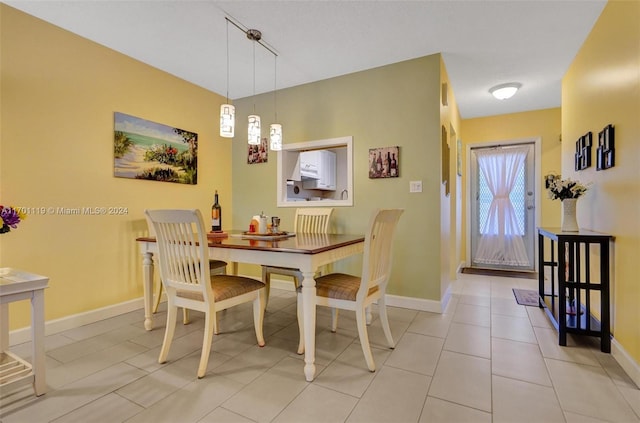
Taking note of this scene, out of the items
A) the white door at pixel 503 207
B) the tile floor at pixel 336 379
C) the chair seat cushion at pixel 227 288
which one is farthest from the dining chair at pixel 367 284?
the white door at pixel 503 207

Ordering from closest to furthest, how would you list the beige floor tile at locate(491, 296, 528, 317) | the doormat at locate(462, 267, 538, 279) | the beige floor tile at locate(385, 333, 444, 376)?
the beige floor tile at locate(385, 333, 444, 376) < the beige floor tile at locate(491, 296, 528, 317) < the doormat at locate(462, 267, 538, 279)

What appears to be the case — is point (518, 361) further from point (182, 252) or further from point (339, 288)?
point (182, 252)

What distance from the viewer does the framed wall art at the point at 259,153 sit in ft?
12.4

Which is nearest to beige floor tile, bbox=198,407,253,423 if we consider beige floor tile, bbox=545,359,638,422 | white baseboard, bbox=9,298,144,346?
beige floor tile, bbox=545,359,638,422

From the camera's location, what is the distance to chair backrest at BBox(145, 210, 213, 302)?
1688mm

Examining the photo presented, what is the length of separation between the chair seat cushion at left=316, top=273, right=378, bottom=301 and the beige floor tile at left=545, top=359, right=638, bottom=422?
107cm

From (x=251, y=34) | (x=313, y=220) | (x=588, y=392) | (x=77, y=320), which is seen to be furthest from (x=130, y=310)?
(x=588, y=392)

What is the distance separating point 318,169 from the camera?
5.02m

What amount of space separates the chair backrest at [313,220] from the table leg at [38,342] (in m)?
1.92

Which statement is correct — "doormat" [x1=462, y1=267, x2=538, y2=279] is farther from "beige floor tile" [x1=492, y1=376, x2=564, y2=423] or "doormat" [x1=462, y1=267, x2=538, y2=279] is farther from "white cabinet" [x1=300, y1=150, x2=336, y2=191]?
"beige floor tile" [x1=492, y1=376, x2=564, y2=423]

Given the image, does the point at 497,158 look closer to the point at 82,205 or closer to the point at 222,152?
the point at 222,152

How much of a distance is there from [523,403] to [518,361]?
475 mm

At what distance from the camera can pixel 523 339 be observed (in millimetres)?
2170

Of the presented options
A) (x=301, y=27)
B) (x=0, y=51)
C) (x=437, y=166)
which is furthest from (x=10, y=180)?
(x=437, y=166)
